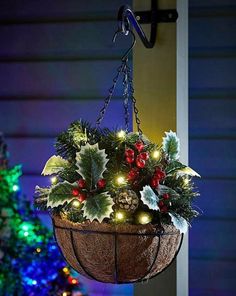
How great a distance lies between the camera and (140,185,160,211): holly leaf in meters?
1.21

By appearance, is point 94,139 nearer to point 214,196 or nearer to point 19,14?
point 214,196

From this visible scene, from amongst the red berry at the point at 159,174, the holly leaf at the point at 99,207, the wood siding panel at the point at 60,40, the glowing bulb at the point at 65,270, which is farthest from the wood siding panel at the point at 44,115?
the holly leaf at the point at 99,207

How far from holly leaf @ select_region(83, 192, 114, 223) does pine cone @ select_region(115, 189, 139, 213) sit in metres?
0.03

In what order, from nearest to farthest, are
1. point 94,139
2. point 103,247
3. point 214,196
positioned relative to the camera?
point 103,247 < point 94,139 < point 214,196

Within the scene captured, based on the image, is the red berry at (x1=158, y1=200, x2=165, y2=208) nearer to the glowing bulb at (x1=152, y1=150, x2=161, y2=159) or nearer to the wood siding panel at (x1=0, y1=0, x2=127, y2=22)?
the glowing bulb at (x1=152, y1=150, x2=161, y2=159)

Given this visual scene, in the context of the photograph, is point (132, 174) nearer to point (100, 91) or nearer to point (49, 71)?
point (100, 91)

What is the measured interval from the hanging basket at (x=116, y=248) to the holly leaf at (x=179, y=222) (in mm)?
31

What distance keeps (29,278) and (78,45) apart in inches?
41.8

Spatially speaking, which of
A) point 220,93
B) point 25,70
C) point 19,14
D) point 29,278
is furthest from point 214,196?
point 19,14

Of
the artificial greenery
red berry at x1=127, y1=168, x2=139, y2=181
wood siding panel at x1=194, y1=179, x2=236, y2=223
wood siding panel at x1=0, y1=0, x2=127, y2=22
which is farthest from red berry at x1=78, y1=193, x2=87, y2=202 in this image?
wood siding panel at x1=0, y1=0, x2=127, y2=22

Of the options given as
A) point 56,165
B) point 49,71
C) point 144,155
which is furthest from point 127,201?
point 49,71

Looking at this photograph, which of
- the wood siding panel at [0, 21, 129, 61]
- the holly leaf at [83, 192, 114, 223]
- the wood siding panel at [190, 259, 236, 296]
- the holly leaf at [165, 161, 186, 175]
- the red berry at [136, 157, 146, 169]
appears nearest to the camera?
the holly leaf at [83, 192, 114, 223]

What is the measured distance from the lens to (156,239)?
50.0 inches

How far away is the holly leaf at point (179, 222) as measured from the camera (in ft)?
4.13
